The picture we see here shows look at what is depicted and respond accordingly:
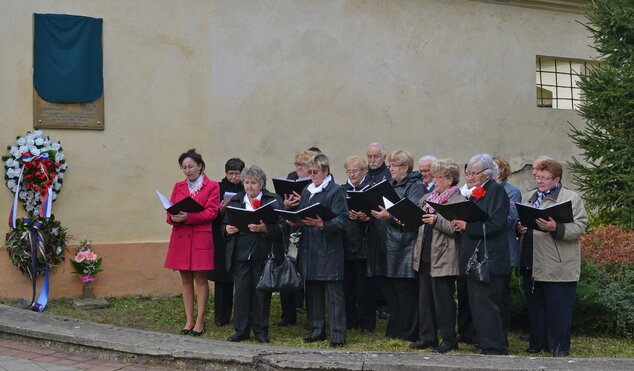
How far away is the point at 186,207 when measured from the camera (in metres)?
8.23

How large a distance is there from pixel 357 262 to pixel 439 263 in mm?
1529

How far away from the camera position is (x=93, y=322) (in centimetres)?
885

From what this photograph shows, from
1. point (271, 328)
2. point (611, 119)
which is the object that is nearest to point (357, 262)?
point (271, 328)

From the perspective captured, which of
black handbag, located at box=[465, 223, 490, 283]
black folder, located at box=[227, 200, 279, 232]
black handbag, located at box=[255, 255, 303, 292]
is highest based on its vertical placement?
black folder, located at box=[227, 200, 279, 232]

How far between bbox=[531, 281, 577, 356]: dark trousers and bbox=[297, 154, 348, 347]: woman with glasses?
73.0 inches

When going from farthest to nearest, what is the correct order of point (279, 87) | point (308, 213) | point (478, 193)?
point (279, 87), point (308, 213), point (478, 193)

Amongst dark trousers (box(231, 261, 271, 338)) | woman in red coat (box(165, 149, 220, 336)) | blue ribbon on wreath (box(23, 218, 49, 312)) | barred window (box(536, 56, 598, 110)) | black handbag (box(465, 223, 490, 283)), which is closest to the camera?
black handbag (box(465, 223, 490, 283))

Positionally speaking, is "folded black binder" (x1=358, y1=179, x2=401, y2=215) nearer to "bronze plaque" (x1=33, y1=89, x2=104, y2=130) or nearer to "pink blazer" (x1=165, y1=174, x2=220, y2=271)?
"pink blazer" (x1=165, y1=174, x2=220, y2=271)

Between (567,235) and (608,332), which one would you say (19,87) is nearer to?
(567,235)

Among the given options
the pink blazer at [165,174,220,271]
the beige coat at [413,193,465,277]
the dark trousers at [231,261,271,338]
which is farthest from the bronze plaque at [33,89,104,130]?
the beige coat at [413,193,465,277]

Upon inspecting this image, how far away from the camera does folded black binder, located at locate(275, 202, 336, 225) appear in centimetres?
753

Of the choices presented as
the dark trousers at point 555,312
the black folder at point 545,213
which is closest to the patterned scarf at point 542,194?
the black folder at point 545,213

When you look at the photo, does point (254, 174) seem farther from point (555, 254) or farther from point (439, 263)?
point (555, 254)

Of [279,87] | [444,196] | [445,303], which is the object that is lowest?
[445,303]
